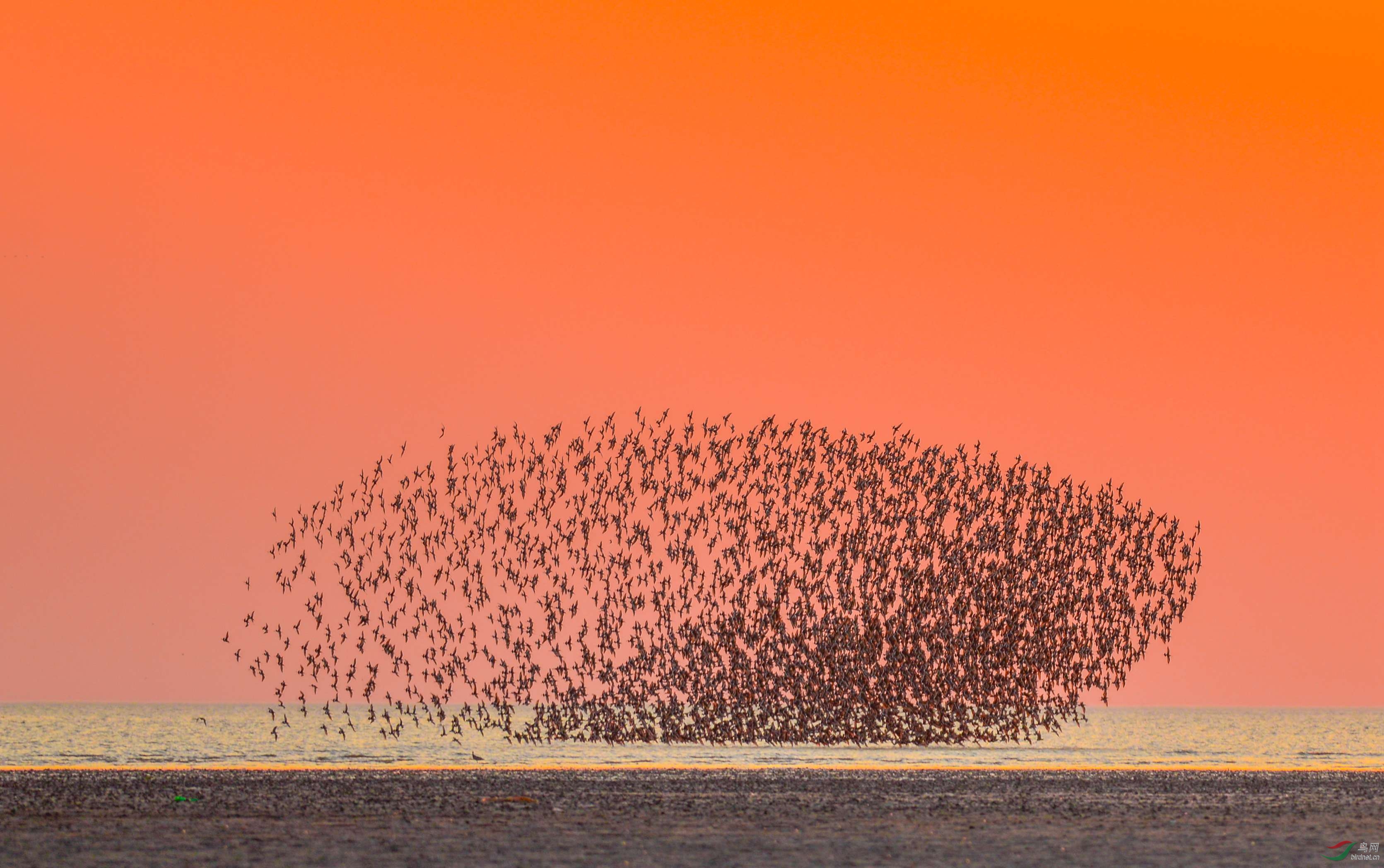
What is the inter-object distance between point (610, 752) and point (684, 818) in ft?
25.0

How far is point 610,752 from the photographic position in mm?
20172

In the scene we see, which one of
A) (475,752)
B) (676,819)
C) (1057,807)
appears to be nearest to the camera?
(676,819)

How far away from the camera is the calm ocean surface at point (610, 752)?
730 inches

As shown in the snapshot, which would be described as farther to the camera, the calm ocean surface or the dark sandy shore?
the calm ocean surface

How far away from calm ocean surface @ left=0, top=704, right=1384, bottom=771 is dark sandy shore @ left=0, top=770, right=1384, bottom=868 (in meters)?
1.55

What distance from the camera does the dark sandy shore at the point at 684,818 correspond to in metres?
10.5

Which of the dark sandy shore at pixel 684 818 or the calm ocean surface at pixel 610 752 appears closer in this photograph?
the dark sandy shore at pixel 684 818

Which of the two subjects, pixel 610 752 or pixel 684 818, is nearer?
pixel 684 818

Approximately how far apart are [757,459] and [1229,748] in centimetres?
930

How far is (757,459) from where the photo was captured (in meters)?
22.2

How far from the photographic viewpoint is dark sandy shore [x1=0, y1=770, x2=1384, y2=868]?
10531 mm

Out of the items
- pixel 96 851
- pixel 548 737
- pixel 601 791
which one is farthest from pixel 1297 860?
pixel 548 737

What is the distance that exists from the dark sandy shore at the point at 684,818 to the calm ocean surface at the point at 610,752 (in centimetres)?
155

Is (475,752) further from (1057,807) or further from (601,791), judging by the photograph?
(1057,807)
